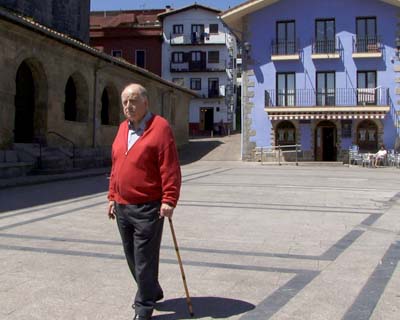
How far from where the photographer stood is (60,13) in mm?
27938

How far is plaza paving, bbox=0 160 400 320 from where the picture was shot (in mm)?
4055

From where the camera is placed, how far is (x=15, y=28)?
16.7m

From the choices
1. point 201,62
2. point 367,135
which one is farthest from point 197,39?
point 367,135

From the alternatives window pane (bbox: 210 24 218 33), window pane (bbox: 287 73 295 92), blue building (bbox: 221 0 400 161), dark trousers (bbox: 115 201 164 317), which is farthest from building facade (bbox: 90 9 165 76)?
dark trousers (bbox: 115 201 164 317)

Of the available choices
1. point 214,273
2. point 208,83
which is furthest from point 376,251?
point 208,83

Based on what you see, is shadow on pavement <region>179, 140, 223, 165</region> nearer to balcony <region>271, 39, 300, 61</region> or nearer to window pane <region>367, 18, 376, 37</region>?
balcony <region>271, 39, 300, 61</region>

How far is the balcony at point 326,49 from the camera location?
28422 millimetres

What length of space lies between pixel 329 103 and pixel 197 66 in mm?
25373

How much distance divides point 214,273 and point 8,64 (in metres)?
13.8

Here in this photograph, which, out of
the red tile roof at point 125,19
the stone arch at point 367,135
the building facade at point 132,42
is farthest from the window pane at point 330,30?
the red tile roof at point 125,19

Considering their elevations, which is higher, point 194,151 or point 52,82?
point 52,82

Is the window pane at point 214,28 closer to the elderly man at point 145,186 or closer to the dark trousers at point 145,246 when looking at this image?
the elderly man at point 145,186

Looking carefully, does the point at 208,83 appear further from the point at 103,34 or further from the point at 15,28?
the point at 15,28

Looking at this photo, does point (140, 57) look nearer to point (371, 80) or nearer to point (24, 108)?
point (371, 80)
